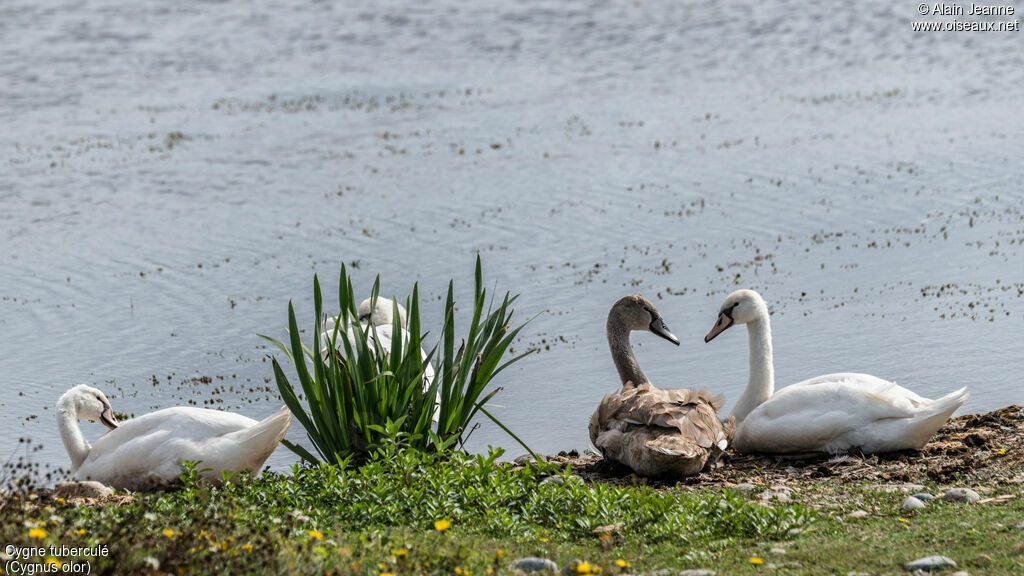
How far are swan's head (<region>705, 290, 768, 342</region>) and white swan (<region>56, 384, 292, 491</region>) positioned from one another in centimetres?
403

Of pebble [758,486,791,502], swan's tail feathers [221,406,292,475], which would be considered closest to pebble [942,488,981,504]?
pebble [758,486,791,502]

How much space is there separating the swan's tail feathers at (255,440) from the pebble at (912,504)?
13.7 feet

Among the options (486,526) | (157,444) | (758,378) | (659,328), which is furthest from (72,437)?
(758,378)

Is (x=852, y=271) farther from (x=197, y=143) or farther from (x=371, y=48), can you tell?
(x=371, y=48)

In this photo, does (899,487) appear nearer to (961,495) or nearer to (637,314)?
(961,495)

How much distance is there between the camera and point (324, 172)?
22.0m

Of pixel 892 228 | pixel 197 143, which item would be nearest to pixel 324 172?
pixel 197 143

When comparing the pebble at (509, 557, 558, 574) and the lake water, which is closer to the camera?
the pebble at (509, 557, 558, 574)

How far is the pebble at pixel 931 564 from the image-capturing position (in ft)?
18.9

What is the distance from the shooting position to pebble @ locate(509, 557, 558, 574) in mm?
5863

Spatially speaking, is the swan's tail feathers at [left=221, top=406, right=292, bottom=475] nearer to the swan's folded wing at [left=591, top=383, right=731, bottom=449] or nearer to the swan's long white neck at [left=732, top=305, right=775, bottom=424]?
the swan's folded wing at [left=591, top=383, right=731, bottom=449]

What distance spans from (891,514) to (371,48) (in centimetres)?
3045

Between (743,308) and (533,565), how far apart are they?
4850mm

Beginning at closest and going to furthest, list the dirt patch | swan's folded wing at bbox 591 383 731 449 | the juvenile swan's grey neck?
the dirt patch → swan's folded wing at bbox 591 383 731 449 → the juvenile swan's grey neck
